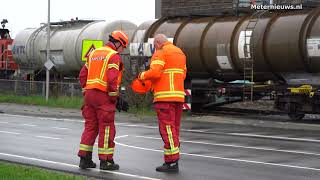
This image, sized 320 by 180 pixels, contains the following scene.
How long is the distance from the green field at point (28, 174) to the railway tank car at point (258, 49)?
1203cm

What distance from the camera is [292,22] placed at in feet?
67.1

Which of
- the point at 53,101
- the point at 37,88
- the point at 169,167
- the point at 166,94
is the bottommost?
the point at 53,101

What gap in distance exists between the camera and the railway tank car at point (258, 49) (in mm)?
20109

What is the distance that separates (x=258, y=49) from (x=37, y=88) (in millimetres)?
16440

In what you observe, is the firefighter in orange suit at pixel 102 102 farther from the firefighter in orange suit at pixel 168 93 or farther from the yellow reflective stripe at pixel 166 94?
the yellow reflective stripe at pixel 166 94

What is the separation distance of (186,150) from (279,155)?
6.03 ft

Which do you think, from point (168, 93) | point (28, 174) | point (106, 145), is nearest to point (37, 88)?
point (106, 145)

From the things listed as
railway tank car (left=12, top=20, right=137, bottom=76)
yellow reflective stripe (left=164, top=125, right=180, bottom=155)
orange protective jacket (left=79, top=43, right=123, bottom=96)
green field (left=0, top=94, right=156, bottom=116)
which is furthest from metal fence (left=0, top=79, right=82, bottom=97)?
yellow reflective stripe (left=164, top=125, right=180, bottom=155)

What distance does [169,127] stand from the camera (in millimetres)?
9812

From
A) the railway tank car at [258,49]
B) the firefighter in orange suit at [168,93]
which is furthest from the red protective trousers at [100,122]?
the railway tank car at [258,49]

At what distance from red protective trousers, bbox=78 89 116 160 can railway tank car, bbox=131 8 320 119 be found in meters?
11.2

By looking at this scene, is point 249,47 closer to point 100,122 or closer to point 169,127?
point 169,127

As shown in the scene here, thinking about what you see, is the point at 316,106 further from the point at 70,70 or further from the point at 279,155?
the point at 70,70

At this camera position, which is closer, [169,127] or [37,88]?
[169,127]
